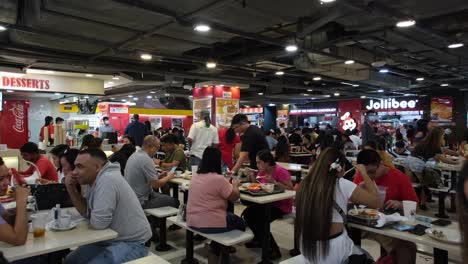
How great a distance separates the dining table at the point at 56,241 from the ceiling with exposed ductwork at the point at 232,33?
2754mm

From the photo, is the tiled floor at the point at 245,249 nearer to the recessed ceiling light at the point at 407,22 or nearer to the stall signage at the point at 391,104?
the recessed ceiling light at the point at 407,22

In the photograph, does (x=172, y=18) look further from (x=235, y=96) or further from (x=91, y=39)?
(x=235, y=96)

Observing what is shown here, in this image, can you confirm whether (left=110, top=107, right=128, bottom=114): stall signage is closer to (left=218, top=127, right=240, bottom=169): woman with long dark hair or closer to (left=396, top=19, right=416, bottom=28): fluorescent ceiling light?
(left=218, top=127, right=240, bottom=169): woman with long dark hair

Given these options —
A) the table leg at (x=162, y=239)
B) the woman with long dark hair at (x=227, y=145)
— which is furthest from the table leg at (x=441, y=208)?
the table leg at (x=162, y=239)

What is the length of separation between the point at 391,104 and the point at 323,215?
18.2 m

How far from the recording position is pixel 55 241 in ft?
7.55

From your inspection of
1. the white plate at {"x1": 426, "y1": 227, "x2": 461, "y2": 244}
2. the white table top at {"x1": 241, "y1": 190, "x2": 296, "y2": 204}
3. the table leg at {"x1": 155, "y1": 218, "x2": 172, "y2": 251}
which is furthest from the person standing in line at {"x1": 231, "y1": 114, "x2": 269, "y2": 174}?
the white plate at {"x1": 426, "y1": 227, "x2": 461, "y2": 244}

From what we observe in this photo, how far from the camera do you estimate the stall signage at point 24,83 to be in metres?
8.98

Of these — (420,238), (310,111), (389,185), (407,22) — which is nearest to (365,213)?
(420,238)

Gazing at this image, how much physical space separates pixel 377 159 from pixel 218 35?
12.9 feet

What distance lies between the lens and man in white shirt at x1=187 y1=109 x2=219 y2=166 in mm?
7121

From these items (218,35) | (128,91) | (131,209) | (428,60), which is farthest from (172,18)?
(128,91)

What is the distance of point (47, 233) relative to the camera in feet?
8.10

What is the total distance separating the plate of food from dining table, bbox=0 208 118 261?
73.1 inches
